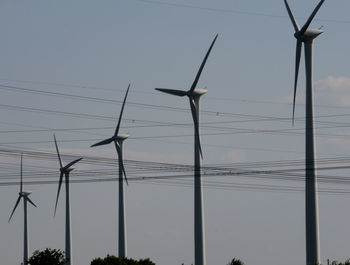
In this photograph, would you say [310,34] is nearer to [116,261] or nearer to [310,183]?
[310,183]

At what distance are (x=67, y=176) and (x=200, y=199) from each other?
50045 mm

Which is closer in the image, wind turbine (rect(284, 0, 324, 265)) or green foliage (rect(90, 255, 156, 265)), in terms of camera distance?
wind turbine (rect(284, 0, 324, 265))

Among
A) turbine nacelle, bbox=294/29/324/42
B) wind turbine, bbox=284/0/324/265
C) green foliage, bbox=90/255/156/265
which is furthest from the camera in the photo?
green foliage, bbox=90/255/156/265

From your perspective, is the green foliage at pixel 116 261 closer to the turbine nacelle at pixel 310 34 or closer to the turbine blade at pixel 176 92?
the turbine blade at pixel 176 92

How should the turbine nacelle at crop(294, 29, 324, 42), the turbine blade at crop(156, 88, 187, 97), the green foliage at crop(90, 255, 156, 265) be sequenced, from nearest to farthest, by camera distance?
the turbine nacelle at crop(294, 29, 324, 42)
the turbine blade at crop(156, 88, 187, 97)
the green foliage at crop(90, 255, 156, 265)

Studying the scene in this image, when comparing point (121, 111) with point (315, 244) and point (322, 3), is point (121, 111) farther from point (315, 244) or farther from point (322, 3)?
point (315, 244)

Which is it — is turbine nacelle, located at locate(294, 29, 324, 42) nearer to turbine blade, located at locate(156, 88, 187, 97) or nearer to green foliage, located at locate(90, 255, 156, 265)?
turbine blade, located at locate(156, 88, 187, 97)

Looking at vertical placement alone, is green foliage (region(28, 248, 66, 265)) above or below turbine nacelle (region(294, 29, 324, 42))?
below

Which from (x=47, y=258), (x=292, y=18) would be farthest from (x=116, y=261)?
(x=292, y=18)

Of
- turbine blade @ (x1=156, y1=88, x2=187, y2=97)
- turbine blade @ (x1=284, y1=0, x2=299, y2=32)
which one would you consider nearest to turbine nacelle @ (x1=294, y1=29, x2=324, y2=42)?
turbine blade @ (x1=284, y1=0, x2=299, y2=32)

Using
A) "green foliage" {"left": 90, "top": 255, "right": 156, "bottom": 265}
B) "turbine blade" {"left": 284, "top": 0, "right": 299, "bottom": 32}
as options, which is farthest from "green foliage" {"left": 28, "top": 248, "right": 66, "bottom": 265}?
"turbine blade" {"left": 284, "top": 0, "right": 299, "bottom": 32}

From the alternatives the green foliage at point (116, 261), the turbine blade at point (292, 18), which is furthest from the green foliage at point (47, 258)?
the turbine blade at point (292, 18)

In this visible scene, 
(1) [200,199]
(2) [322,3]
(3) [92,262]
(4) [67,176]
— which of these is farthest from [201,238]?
(4) [67,176]

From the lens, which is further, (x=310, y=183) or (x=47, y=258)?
(x=47, y=258)
